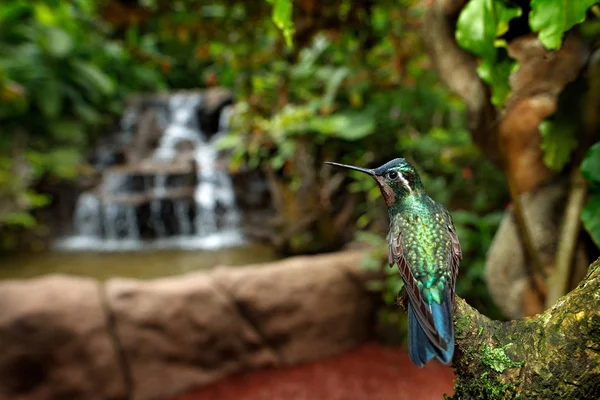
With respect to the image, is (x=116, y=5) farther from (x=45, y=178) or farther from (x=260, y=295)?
(x=45, y=178)

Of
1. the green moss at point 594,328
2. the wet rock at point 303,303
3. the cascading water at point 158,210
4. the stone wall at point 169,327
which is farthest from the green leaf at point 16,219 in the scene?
the green moss at point 594,328

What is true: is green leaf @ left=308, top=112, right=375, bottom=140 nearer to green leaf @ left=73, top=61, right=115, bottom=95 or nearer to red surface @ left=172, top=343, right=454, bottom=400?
red surface @ left=172, top=343, right=454, bottom=400

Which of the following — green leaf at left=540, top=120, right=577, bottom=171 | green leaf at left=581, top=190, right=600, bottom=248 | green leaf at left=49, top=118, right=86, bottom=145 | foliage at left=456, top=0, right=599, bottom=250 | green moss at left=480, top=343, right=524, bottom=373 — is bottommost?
green moss at left=480, top=343, right=524, bottom=373

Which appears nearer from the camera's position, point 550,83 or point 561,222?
point 550,83

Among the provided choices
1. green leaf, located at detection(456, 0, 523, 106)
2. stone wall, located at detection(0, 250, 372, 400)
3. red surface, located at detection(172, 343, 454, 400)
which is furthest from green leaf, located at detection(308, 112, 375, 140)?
green leaf, located at detection(456, 0, 523, 106)

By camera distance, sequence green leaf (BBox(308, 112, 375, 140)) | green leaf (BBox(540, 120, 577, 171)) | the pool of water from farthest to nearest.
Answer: the pool of water < green leaf (BBox(308, 112, 375, 140)) < green leaf (BBox(540, 120, 577, 171))

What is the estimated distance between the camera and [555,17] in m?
1.04

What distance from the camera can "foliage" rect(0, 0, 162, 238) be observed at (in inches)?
251

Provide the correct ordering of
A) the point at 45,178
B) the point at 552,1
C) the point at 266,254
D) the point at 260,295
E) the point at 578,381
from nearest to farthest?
1. the point at 578,381
2. the point at 552,1
3. the point at 260,295
4. the point at 266,254
5. the point at 45,178

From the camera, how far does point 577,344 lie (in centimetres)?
73

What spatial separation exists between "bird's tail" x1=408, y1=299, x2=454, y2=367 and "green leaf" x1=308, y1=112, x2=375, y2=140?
330cm

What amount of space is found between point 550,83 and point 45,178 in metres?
7.92

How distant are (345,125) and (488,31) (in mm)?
2827

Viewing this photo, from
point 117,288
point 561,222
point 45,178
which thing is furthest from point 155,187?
point 561,222
